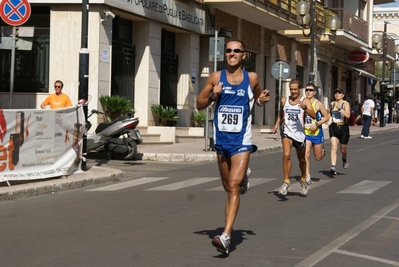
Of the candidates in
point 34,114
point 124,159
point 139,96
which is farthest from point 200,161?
point 34,114

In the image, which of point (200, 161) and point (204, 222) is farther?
point (200, 161)

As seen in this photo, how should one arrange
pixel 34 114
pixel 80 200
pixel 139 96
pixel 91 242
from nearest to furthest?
pixel 91 242 < pixel 80 200 < pixel 34 114 < pixel 139 96

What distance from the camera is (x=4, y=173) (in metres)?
12.8

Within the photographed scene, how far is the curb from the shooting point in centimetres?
1221

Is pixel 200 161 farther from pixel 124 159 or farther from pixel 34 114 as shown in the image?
pixel 34 114

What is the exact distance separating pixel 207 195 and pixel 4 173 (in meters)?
3.22

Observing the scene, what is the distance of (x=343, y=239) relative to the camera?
330 inches

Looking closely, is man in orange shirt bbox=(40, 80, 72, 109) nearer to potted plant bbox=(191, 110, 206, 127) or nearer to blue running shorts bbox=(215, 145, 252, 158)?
potted plant bbox=(191, 110, 206, 127)

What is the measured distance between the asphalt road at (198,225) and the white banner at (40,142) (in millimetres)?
812

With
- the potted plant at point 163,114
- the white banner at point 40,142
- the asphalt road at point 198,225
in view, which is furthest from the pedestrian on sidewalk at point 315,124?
the potted plant at point 163,114

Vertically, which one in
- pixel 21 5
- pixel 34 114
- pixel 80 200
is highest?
pixel 21 5

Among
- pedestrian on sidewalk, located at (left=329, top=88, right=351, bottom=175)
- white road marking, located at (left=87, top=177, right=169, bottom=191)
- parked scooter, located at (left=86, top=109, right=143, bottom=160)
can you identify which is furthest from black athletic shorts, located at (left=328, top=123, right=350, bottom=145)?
parked scooter, located at (left=86, top=109, right=143, bottom=160)

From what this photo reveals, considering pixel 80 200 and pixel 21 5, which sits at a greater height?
pixel 21 5

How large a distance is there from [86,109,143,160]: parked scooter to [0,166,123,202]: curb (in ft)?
7.90
